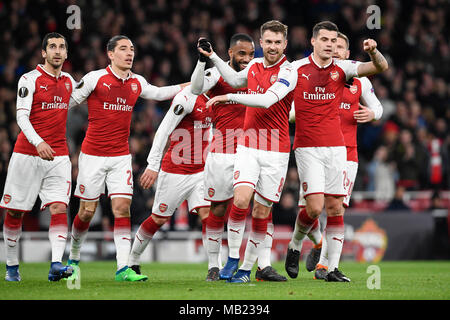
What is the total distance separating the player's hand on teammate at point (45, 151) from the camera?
319 inches

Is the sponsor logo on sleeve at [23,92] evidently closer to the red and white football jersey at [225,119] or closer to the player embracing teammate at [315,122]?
the red and white football jersey at [225,119]

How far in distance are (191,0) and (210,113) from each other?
1296cm

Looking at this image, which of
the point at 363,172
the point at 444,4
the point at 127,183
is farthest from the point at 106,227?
the point at 444,4

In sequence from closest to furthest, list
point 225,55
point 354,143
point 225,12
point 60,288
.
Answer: point 60,288, point 354,143, point 225,55, point 225,12

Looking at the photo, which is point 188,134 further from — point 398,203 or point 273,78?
point 398,203

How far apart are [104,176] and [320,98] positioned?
2627 mm

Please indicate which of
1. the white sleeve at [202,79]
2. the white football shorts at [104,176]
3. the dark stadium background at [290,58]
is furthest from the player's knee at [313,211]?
the dark stadium background at [290,58]

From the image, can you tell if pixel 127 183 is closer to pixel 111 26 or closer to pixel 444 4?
pixel 111 26

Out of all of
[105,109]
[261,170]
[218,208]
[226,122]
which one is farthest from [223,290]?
[105,109]

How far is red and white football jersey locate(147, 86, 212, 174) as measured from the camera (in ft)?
29.6

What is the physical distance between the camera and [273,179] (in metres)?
8.12

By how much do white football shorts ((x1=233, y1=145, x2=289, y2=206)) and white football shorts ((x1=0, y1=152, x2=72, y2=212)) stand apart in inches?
81.1

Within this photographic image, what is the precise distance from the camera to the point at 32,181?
873 centimetres

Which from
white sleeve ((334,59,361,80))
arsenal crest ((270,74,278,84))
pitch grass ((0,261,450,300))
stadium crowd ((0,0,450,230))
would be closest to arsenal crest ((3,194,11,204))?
pitch grass ((0,261,450,300))
